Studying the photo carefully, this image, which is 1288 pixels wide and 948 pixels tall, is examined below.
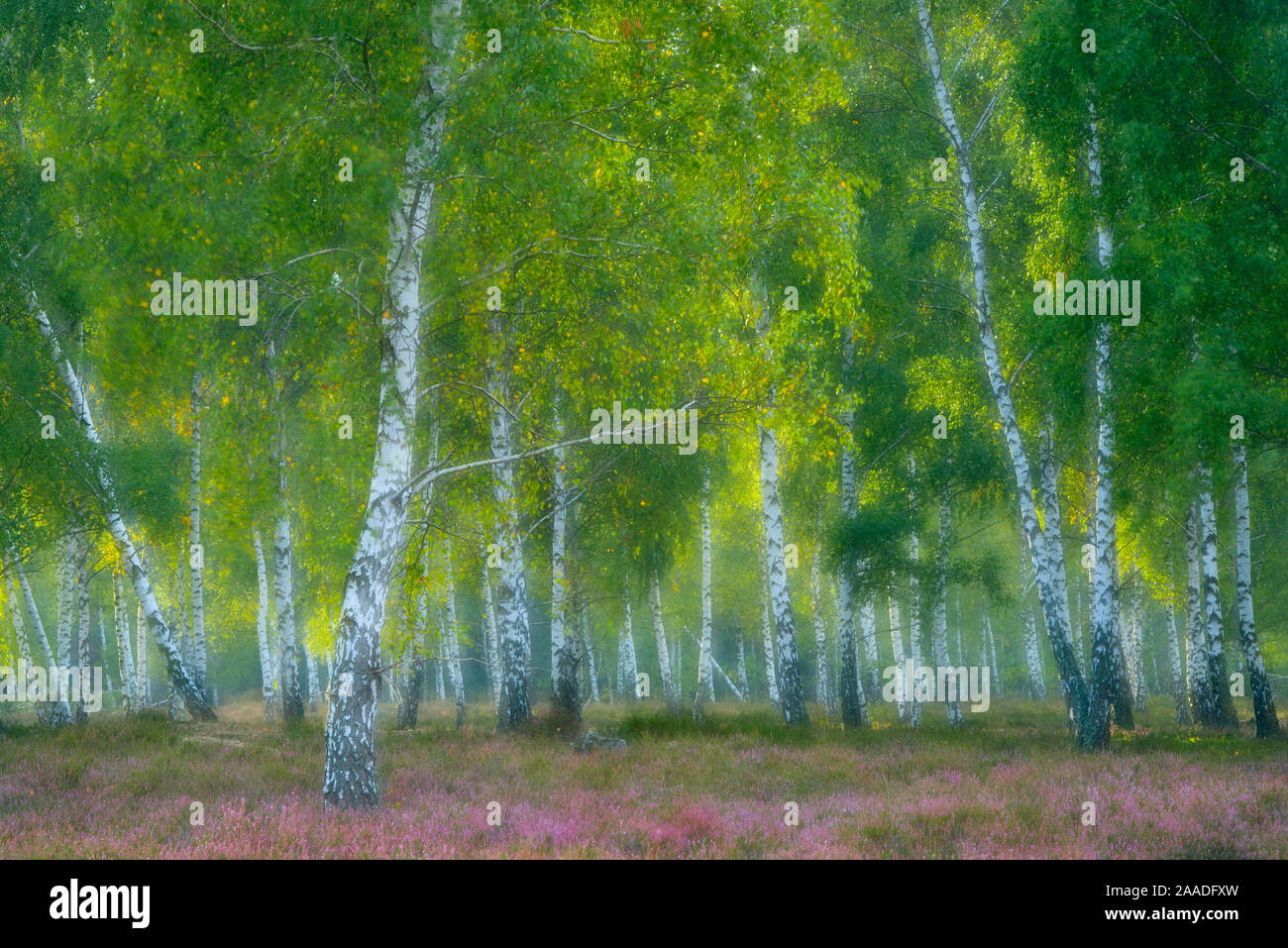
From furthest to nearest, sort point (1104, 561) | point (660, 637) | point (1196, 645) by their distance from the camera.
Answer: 1. point (660, 637)
2. point (1196, 645)
3. point (1104, 561)

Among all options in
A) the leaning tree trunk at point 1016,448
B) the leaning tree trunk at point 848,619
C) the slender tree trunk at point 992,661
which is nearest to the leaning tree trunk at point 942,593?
the leaning tree trunk at point 848,619

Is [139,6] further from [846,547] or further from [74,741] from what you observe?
[846,547]

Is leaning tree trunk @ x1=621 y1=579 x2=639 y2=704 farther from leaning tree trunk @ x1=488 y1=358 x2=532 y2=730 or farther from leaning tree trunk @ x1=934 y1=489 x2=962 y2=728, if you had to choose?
leaning tree trunk @ x1=488 y1=358 x2=532 y2=730

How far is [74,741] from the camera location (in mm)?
14227

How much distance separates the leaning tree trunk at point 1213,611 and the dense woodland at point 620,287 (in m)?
0.13

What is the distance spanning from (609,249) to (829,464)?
1368cm

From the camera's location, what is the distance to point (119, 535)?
17.0m

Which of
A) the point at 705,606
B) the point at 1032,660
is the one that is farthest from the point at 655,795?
the point at 1032,660

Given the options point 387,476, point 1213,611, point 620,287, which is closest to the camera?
point 387,476

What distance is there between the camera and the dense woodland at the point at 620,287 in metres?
10.2

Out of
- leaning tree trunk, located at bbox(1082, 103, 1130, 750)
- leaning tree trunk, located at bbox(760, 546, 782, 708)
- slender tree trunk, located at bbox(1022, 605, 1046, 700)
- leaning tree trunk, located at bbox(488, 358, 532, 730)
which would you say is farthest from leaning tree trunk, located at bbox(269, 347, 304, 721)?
slender tree trunk, located at bbox(1022, 605, 1046, 700)

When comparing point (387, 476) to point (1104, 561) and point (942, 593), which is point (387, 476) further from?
point (942, 593)

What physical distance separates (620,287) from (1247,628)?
13.0 meters
